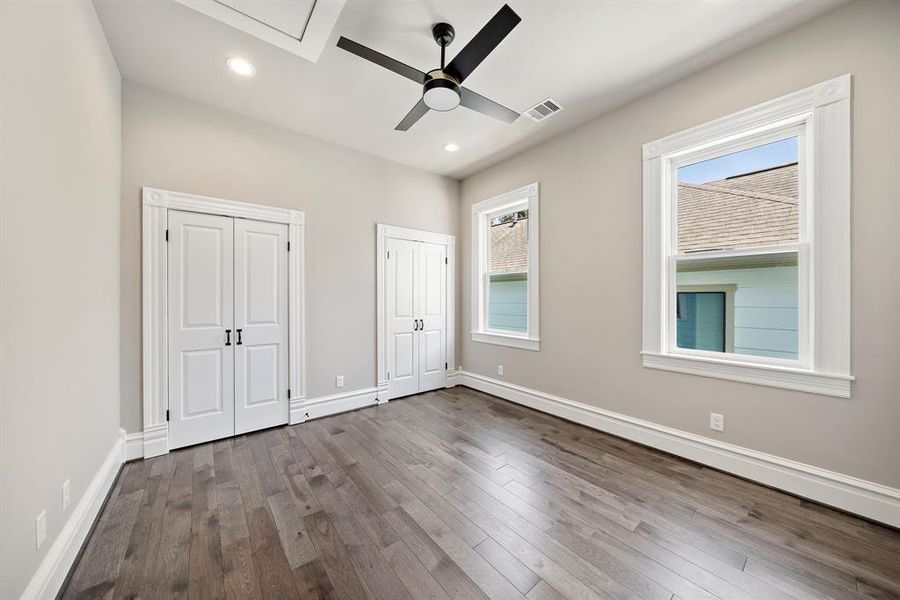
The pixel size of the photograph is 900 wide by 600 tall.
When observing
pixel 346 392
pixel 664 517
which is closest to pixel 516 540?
pixel 664 517

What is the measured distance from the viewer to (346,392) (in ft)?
12.5

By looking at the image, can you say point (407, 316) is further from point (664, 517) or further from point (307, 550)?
point (664, 517)

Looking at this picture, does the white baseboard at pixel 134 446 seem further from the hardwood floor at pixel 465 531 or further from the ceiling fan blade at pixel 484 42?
the ceiling fan blade at pixel 484 42

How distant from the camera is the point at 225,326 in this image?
3.07 m

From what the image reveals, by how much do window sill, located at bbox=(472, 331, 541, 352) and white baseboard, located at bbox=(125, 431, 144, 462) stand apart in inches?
142

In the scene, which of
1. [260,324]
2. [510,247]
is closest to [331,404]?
[260,324]

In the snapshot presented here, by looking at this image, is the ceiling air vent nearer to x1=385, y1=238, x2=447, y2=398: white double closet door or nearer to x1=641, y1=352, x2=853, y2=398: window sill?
x1=385, y1=238, x2=447, y2=398: white double closet door

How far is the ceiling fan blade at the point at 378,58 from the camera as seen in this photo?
5.88 ft

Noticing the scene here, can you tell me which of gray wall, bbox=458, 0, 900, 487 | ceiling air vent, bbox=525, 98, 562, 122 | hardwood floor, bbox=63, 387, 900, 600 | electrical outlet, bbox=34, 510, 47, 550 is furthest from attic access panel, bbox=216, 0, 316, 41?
hardwood floor, bbox=63, 387, 900, 600

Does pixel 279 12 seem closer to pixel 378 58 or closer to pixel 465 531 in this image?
pixel 378 58

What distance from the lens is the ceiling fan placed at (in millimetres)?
1712

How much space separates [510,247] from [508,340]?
125 cm

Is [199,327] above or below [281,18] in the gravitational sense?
below

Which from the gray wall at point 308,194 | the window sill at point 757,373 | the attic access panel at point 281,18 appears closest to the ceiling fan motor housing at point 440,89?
the attic access panel at point 281,18
